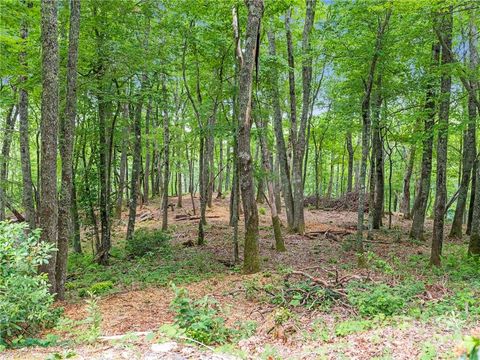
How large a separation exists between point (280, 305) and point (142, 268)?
5458 mm

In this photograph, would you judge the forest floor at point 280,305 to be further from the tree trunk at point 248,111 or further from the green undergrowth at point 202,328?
the tree trunk at point 248,111

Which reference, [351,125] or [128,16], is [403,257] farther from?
[128,16]

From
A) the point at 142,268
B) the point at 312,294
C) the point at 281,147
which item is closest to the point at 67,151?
the point at 142,268

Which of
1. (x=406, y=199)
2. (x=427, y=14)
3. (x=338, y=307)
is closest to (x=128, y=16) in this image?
(x=427, y=14)

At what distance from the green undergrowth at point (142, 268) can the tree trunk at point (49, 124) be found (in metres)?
2.02

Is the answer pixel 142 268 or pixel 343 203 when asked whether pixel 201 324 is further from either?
pixel 343 203

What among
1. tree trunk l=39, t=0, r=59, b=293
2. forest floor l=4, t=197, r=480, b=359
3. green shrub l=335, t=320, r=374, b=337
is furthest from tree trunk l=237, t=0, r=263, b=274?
tree trunk l=39, t=0, r=59, b=293

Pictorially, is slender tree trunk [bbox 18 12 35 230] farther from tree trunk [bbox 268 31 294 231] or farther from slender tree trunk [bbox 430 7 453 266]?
slender tree trunk [bbox 430 7 453 266]

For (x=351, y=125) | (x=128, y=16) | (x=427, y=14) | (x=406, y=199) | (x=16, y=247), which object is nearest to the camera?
(x=16, y=247)

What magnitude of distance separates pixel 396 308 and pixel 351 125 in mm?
10421

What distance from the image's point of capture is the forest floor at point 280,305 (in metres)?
4.16

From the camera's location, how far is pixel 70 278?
32.3ft

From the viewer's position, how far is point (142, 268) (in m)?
10.3

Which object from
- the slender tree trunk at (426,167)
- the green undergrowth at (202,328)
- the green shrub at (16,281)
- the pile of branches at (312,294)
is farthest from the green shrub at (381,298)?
the slender tree trunk at (426,167)
